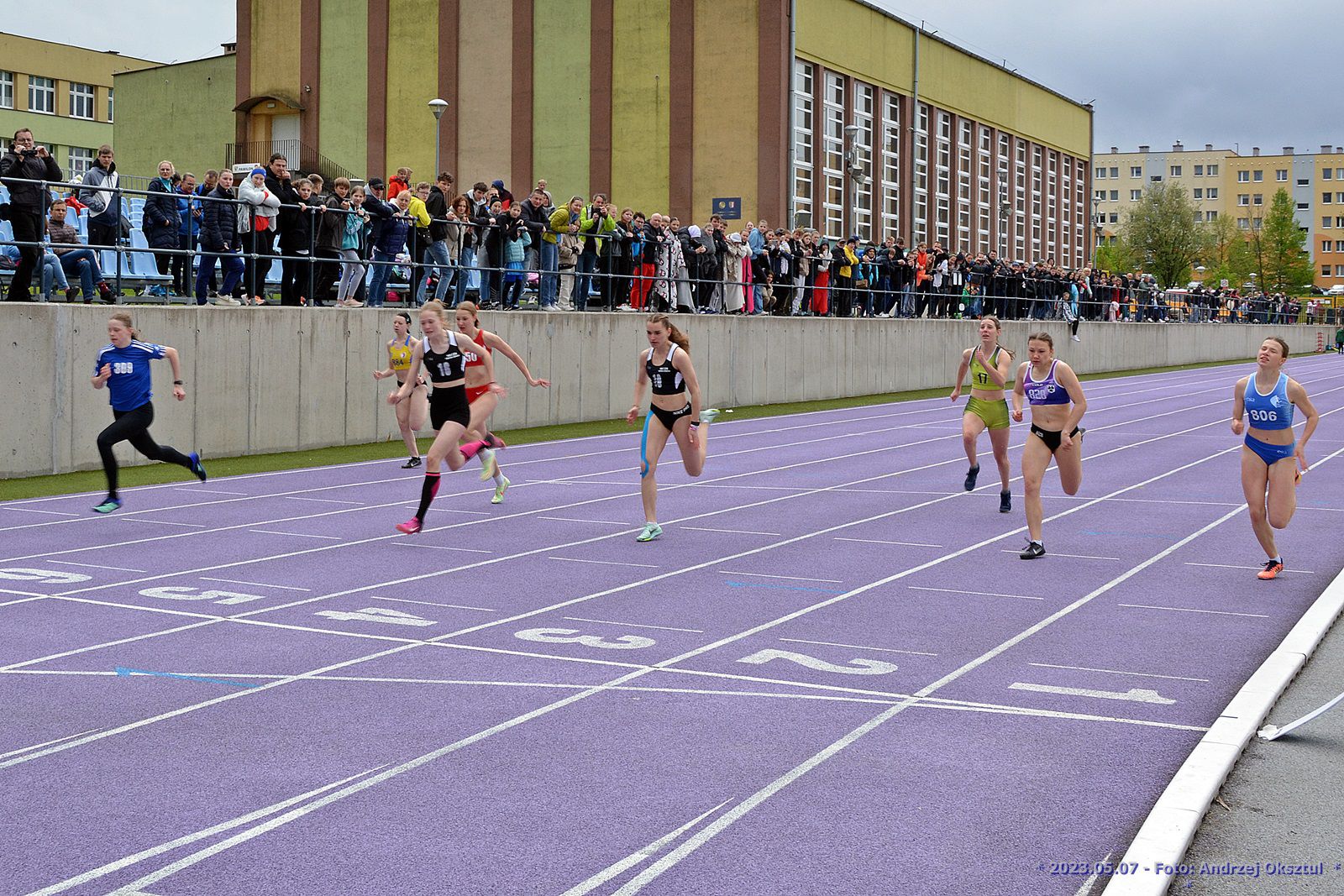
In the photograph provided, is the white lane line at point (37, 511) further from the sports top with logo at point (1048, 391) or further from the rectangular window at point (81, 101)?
the rectangular window at point (81, 101)

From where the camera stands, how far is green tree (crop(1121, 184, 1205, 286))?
96000 millimetres

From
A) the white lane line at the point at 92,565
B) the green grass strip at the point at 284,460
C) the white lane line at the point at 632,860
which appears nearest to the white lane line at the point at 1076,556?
the white lane line at the point at 92,565

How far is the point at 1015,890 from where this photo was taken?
4.97 m

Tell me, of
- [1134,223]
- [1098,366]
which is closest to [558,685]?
[1098,366]

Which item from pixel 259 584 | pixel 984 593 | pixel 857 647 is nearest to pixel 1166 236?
pixel 984 593

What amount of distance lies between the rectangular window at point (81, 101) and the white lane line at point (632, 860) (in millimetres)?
76493

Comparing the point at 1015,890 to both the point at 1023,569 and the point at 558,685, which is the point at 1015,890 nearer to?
the point at 558,685

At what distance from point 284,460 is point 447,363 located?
681 cm

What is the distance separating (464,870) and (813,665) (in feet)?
11.7

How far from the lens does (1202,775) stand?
19.7 feet

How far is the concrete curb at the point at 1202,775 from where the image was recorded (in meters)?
4.98

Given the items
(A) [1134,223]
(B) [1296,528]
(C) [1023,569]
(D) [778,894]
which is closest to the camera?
(D) [778,894]

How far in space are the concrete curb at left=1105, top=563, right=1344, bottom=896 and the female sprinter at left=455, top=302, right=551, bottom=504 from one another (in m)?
8.31

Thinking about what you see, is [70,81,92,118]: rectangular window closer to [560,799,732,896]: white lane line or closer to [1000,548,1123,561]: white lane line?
[1000,548,1123,561]: white lane line
